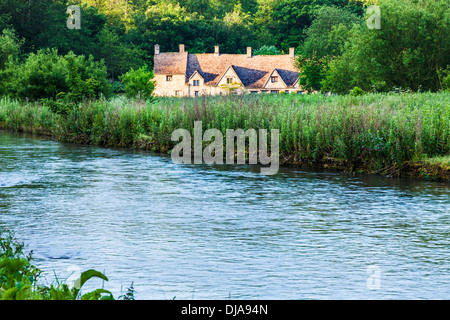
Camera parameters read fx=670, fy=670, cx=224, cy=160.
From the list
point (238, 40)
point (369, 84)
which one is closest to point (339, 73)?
point (369, 84)

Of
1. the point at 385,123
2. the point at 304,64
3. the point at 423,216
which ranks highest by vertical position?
the point at 304,64

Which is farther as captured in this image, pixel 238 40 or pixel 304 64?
pixel 238 40

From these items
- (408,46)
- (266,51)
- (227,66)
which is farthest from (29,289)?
(266,51)

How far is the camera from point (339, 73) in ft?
158

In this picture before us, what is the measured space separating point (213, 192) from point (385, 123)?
617 centimetres

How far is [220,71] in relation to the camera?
9738 cm

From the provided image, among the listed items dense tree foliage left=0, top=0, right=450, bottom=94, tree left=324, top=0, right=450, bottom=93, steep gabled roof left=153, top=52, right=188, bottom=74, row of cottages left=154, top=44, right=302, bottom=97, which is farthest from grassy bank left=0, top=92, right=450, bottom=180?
steep gabled roof left=153, top=52, right=188, bottom=74

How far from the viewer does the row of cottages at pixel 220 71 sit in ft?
309

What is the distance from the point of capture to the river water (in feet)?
25.7

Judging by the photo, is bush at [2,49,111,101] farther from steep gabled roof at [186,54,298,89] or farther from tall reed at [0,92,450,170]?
steep gabled roof at [186,54,298,89]

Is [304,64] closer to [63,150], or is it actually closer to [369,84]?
[369,84]

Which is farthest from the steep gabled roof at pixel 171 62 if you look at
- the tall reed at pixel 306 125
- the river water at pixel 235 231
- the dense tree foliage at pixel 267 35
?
the river water at pixel 235 231

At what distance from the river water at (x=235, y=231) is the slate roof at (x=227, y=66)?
76.8m
